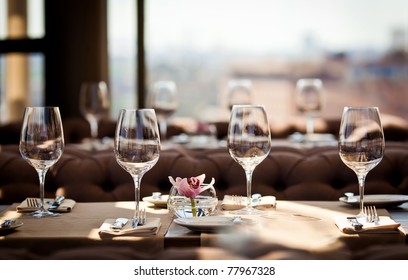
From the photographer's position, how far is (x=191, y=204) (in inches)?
60.1

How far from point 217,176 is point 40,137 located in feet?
2.66

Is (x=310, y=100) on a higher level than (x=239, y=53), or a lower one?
lower

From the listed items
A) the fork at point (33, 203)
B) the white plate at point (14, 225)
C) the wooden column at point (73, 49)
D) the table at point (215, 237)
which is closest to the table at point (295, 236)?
the table at point (215, 237)

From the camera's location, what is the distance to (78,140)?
3953 mm

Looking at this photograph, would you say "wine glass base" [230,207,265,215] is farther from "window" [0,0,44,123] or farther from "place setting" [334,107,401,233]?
"window" [0,0,44,123]

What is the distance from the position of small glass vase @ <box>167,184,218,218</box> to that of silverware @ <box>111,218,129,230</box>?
14cm

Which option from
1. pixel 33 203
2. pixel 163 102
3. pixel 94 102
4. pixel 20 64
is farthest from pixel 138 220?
pixel 20 64

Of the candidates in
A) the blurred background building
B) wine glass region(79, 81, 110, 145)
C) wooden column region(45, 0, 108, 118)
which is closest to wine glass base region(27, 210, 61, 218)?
wine glass region(79, 81, 110, 145)

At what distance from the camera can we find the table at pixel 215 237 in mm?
1249

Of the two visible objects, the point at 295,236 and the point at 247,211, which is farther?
the point at 247,211

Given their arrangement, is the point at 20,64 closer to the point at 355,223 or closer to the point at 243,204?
the point at 243,204

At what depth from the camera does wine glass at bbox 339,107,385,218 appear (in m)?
1.45

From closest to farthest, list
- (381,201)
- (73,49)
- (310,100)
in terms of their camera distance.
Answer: (381,201) → (310,100) → (73,49)
